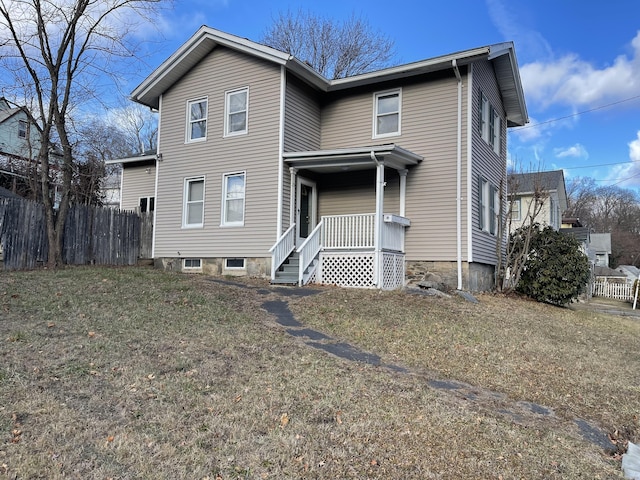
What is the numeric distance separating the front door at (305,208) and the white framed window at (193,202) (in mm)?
3031

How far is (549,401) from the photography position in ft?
16.2

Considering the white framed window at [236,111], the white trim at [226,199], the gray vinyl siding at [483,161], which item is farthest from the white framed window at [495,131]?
the white trim at [226,199]

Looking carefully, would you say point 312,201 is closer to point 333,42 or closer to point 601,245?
point 333,42

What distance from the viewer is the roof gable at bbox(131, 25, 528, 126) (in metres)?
11.9

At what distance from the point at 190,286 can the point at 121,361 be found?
4.96 metres

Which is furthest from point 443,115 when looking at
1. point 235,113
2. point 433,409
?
point 433,409

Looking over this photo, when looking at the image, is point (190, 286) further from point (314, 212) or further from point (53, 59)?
point (53, 59)

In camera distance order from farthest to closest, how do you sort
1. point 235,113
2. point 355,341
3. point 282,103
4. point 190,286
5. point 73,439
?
point 235,113, point 282,103, point 190,286, point 355,341, point 73,439

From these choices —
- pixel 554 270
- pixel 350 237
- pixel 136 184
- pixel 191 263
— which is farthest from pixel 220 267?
pixel 554 270

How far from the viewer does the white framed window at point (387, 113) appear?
1299 cm

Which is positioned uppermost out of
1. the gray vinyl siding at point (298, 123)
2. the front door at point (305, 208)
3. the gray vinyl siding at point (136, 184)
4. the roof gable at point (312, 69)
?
the roof gable at point (312, 69)

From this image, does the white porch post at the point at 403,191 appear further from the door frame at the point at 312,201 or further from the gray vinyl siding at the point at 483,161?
the door frame at the point at 312,201

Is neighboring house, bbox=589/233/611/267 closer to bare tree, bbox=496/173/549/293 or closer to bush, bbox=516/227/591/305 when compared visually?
bare tree, bbox=496/173/549/293

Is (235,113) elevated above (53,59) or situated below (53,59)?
below
